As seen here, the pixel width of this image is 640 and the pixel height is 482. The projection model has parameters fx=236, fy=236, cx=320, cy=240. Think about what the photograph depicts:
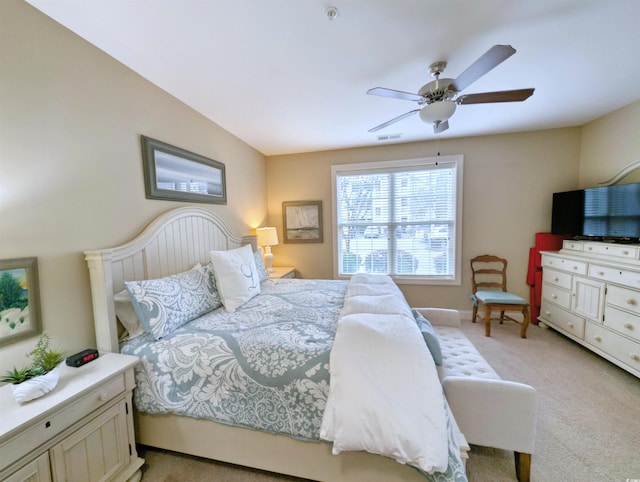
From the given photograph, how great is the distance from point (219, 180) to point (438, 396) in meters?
2.84

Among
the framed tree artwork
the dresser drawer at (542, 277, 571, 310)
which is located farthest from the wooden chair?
the framed tree artwork

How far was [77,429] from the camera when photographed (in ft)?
3.59

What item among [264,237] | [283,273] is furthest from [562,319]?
[264,237]

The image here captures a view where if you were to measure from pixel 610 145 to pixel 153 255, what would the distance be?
192 inches

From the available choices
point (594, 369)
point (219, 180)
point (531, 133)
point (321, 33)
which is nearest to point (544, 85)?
point (531, 133)

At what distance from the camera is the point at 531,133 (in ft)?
10.5

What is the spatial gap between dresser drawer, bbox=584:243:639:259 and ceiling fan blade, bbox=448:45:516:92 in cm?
228

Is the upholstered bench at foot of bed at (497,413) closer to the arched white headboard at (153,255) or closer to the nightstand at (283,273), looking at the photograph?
the arched white headboard at (153,255)

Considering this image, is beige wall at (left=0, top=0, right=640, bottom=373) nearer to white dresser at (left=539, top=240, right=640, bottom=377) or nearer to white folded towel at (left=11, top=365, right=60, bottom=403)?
white folded towel at (left=11, top=365, right=60, bottom=403)

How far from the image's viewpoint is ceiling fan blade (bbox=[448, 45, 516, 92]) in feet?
4.05

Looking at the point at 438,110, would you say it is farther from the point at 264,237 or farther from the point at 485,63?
the point at 264,237

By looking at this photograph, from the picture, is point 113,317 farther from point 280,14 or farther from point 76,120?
point 280,14

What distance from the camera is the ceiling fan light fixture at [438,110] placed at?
172 cm

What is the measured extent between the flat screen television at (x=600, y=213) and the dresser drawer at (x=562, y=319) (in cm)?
93
